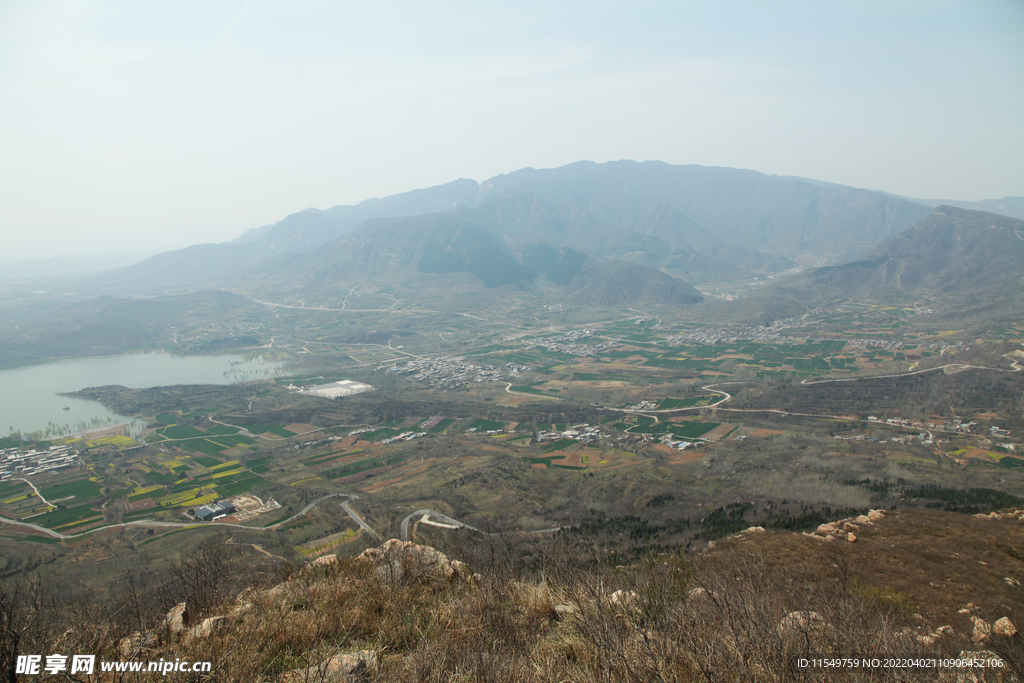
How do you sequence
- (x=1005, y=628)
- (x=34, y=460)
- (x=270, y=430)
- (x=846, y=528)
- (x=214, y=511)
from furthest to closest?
(x=270, y=430) → (x=34, y=460) → (x=214, y=511) → (x=846, y=528) → (x=1005, y=628)

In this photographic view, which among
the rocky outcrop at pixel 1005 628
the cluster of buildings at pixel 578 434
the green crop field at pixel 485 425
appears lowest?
the cluster of buildings at pixel 578 434

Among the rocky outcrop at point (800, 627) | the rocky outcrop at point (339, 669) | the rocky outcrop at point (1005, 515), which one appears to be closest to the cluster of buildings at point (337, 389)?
the rocky outcrop at point (1005, 515)

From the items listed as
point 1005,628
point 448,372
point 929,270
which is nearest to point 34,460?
point 448,372

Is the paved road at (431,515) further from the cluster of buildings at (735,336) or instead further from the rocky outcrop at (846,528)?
the cluster of buildings at (735,336)

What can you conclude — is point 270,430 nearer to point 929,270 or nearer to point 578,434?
point 578,434

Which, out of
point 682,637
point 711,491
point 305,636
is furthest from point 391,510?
point 682,637

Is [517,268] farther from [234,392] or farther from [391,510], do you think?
[391,510]
